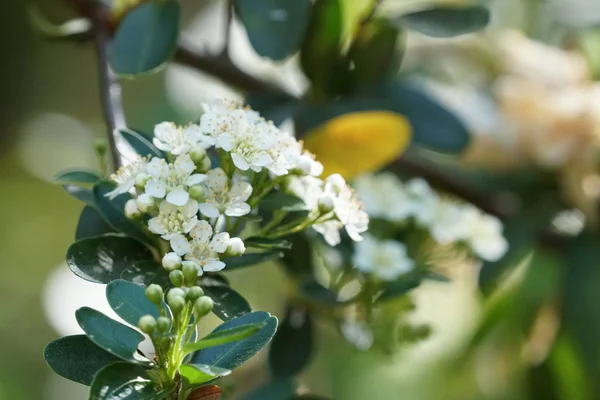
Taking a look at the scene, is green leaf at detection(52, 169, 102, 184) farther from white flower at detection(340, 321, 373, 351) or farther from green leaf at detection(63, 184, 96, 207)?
white flower at detection(340, 321, 373, 351)

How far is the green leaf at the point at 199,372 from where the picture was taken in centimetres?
35

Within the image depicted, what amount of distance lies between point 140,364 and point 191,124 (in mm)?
153

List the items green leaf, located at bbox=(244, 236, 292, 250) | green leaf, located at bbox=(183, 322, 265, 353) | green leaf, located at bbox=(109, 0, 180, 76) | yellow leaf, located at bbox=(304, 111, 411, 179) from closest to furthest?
green leaf, located at bbox=(183, 322, 265, 353) → green leaf, located at bbox=(244, 236, 292, 250) → green leaf, located at bbox=(109, 0, 180, 76) → yellow leaf, located at bbox=(304, 111, 411, 179)

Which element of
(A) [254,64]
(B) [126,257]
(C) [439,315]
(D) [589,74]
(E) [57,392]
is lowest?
(E) [57,392]

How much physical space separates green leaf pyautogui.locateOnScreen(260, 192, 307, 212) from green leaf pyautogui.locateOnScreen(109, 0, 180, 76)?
0.55 feet

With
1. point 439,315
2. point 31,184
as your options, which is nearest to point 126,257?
point 439,315

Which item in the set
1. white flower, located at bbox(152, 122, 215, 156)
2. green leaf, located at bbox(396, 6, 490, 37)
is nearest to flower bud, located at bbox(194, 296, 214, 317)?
white flower, located at bbox(152, 122, 215, 156)

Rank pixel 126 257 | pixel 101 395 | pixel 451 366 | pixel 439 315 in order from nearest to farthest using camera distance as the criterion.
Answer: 1. pixel 101 395
2. pixel 126 257
3. pixel 451 366
4. pixel 439 315

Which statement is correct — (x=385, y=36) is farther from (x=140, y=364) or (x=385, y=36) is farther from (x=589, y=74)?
(x=140, y=364)

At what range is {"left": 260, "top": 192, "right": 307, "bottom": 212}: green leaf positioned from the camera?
46cm

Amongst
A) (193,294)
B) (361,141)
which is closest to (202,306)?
(193,294)

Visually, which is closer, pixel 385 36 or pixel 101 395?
pixel 101 395

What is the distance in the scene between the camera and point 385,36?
776mm

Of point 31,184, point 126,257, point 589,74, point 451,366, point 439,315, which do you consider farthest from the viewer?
point 31,184
